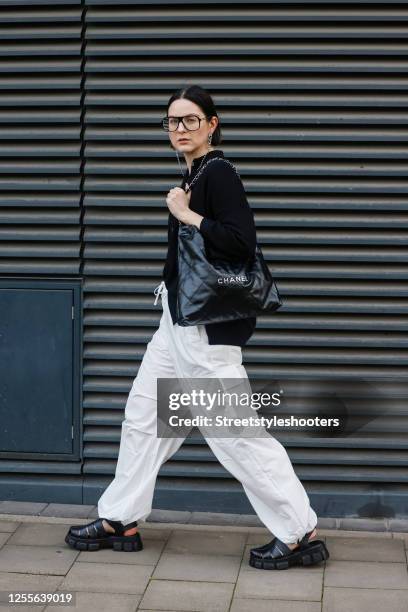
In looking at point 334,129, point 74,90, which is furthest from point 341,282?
point 74,90

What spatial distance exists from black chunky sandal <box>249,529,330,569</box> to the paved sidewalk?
0.13 feet

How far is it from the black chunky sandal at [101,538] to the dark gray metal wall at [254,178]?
69cm

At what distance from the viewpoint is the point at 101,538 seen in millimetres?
5719

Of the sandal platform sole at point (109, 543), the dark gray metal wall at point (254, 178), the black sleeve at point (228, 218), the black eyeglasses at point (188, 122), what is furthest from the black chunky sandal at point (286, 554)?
the black eyeglasses at point (188, 122)

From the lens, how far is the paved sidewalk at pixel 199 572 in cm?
510

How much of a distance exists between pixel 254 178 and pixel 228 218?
1.14 metres

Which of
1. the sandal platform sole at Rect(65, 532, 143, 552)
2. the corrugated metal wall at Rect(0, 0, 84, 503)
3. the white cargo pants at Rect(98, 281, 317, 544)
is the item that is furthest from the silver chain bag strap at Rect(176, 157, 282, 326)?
the corrugated metal wall at Rect(0, 0, 84, 503)

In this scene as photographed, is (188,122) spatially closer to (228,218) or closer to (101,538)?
(228,218)

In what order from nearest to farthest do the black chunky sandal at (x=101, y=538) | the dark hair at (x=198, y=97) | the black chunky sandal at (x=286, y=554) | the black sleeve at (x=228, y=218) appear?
the black sleeve at (x=228, y=218) → the dark hair at (x=198, y=97) → the black chunky sandal at (x=286, y=554) → the black chunky sandal at (x=101, y=538)

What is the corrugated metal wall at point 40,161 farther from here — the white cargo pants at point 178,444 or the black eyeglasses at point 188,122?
the black eyeglasses at point 188,122

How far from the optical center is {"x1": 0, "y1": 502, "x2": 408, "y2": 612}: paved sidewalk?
5.10m

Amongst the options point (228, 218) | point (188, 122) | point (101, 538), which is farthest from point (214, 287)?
→ point (101, 538)

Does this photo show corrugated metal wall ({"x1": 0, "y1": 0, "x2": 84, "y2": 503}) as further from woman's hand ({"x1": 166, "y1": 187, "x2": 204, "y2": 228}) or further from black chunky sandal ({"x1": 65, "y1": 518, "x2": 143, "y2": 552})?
woman's hand ({"x1": 166, "y1": 187, "x2": 204, "y2": 228})

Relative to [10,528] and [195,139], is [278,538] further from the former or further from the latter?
[195,139]
